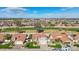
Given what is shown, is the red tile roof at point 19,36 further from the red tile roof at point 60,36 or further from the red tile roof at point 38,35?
the red tile roof at point 60,36

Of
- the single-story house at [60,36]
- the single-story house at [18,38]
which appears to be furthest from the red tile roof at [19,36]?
the single-story house at [60,36]

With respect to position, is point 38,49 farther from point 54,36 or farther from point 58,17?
point 58,17

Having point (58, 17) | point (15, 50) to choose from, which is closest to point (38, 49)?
point (15, 50)

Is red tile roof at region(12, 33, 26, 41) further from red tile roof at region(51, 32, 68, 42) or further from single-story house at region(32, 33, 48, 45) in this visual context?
red tile roof at region(51, 32, 68, 42)

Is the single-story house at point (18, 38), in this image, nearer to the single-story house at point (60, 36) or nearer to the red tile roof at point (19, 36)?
the red tile roof at point (19, 36)

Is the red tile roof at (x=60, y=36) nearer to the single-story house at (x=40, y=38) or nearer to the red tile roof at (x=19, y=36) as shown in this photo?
the single-story house at (x=40, y=38)

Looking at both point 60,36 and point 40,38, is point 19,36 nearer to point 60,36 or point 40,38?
point 40,38

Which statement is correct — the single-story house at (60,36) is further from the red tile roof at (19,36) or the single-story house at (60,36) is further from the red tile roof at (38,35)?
the red tile roof at (19,36)

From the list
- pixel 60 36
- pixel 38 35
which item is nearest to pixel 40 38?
pixel 38 35

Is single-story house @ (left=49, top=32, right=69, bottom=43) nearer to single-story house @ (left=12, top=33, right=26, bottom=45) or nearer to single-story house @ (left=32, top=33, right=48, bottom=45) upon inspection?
single-story house @ (left=32, top=33, right=48, bottom=45)

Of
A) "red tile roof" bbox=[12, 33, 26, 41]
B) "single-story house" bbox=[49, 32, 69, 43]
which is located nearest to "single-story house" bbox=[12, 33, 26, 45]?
"red tile roof" bbox=[12, 33, 26, 41]
